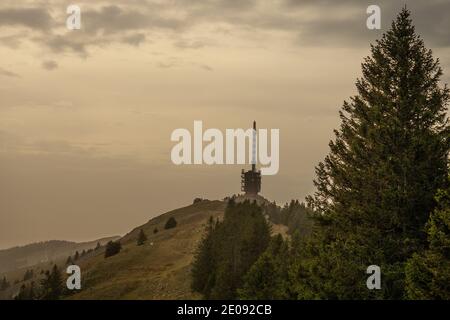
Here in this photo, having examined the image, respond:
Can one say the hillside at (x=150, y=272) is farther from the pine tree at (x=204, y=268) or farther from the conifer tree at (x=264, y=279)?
the conifer tree at (x=264, y=279)

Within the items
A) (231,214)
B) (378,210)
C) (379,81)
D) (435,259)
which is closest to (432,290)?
(435,259)

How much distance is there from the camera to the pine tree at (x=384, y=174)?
2361 centimetres

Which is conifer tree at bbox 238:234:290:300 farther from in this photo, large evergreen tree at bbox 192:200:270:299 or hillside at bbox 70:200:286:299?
hillside at bbox 70:200:286:299

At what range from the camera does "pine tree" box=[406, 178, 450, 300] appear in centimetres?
1889

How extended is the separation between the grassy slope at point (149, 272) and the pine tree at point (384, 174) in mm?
47885

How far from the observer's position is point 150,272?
335 feet

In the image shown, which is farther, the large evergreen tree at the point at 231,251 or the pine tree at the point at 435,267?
the large evergreen tree at the point at 231,251

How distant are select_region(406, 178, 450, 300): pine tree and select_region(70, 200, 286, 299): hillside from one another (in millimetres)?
54172

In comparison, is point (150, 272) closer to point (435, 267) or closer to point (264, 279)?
point (264, 279)

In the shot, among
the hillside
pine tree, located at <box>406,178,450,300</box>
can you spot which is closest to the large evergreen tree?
the hillside

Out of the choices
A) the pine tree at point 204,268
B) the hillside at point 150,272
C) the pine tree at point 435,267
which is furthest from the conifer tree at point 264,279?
the hillside at point 150,272

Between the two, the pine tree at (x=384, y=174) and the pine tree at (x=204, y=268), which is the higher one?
the pine tree at (x=384, y=174)

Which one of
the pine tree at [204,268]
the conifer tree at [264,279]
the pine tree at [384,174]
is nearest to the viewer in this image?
the pine tree at [384,174]

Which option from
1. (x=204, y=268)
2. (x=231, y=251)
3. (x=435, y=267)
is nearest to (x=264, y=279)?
(x=435, y=267)
